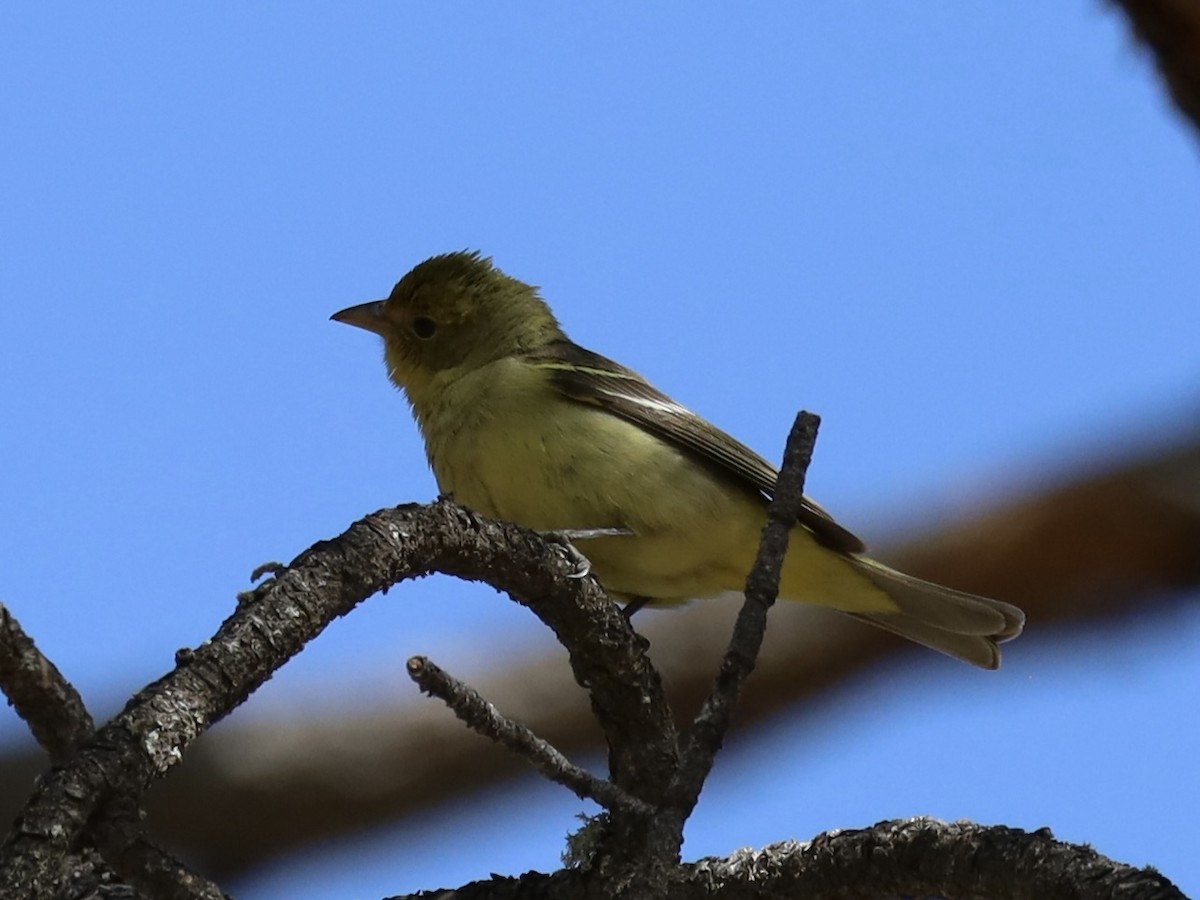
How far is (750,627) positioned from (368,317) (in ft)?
14.4

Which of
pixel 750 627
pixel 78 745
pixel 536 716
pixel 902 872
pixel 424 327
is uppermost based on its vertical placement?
pixel 424 327

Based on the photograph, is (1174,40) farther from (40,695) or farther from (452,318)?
(452,318)

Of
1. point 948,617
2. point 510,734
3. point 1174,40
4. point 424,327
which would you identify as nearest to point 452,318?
point 424,327

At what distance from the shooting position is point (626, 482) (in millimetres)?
5633

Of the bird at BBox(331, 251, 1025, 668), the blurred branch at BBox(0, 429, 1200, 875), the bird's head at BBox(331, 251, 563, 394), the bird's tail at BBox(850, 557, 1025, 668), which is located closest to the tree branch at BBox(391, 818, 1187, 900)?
the bird at BBox(331, 251, 1025, 668)

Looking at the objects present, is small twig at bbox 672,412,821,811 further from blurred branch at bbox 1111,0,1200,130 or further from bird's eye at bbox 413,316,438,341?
bird's eye at bbox 413,316,438,341

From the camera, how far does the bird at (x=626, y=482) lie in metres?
5.59

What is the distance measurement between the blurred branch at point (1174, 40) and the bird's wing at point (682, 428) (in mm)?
2670

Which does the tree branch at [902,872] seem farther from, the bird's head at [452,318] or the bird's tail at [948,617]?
the bird's head at [452,318]

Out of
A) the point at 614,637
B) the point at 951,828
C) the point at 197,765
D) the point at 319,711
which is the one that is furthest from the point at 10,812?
the point at 951,828

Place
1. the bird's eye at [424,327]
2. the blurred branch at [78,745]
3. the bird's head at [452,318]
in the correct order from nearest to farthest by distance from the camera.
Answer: the blurred branch at [78,745] < the bird's head at [452,318] < the bird's eye at [424,327]

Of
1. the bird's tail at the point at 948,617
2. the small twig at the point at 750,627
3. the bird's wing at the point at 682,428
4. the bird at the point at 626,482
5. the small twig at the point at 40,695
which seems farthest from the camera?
the bird's tail at the point at 948,617

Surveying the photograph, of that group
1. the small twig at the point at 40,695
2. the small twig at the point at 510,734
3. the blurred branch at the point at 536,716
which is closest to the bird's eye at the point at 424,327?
the blurred branch at the point at 536,716

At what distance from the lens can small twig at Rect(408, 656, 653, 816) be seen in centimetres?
254
